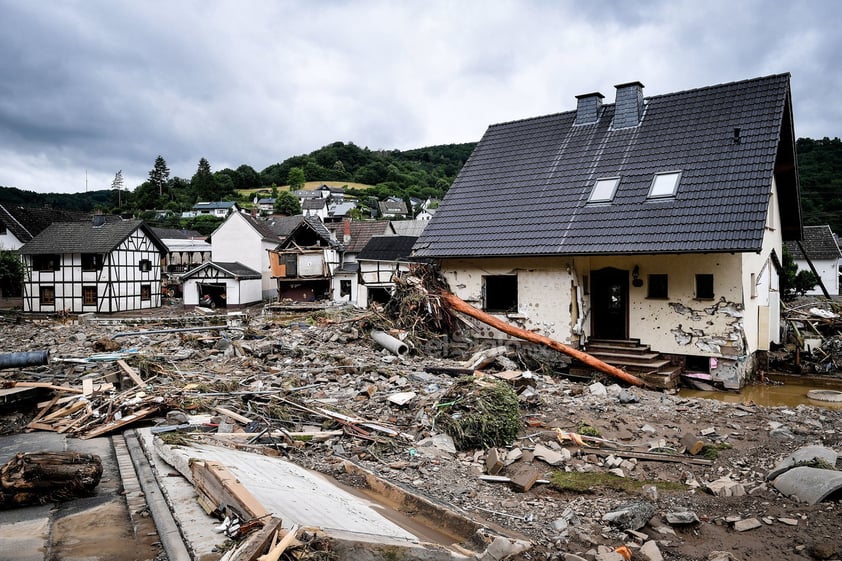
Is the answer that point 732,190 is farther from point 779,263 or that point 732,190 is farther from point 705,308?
point 779,263

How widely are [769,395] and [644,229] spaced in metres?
4.83

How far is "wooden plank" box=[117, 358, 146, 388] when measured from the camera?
400 inches

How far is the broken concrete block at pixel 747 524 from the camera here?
16.1 ft

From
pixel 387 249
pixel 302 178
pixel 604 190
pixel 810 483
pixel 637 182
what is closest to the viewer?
pixel 810 483

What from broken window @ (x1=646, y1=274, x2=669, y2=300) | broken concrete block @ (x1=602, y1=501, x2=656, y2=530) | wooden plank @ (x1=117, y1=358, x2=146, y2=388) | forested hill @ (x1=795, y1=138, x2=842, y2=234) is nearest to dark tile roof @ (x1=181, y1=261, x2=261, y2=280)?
wooden plank @ (x1=117, y1=358, x2=146, y2=388)

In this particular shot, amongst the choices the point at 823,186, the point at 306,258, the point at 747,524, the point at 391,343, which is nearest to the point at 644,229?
the point at 391,343

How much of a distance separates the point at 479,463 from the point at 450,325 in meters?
8.73

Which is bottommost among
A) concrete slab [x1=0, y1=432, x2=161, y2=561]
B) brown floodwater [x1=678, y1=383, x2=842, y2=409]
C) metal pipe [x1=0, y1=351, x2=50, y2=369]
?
brown floodwater [x1=678, y1=383, x2=842, y2=409]

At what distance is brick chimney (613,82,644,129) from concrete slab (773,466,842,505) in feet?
41.4

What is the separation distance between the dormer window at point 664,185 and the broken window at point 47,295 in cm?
3477

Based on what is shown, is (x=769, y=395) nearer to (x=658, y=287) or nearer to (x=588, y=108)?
(x=658, y=287)

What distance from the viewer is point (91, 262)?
108ft

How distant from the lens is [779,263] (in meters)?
16.1

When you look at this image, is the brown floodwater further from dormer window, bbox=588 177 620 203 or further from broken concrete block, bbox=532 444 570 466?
broken concrete block, bbox=532 444 570 466
